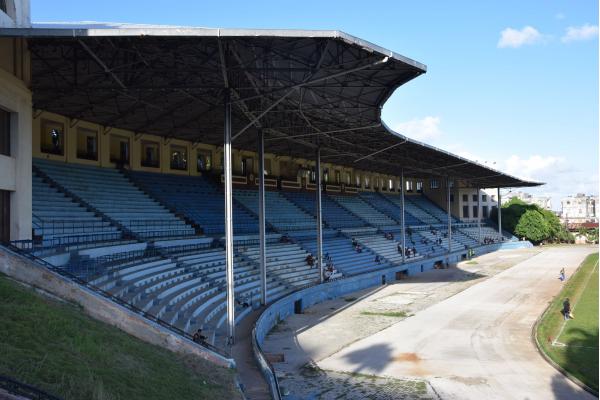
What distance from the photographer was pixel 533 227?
76.9 meters

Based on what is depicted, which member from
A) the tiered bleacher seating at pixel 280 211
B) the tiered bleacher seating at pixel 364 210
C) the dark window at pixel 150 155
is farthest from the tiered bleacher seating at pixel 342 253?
the dark window at pixel 150 155

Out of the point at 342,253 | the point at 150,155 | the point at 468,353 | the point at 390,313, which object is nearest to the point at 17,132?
the point at 468,353

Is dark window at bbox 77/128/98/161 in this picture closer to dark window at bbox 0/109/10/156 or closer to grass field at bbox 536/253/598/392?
dark window at bbox 0/109/10/156

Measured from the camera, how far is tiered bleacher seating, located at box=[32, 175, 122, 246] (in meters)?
20.1

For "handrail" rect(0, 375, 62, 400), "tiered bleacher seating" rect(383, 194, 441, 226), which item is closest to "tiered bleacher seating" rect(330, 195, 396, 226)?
"tiered bleacher seating" rect(383, 194, 441, 226)

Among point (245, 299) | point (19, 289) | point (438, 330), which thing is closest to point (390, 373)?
point (438, 330)

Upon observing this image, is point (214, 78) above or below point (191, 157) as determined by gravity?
above

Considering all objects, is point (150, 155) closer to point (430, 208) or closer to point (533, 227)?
point (430, 208)

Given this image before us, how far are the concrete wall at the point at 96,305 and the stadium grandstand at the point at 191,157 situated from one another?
633 millimetres

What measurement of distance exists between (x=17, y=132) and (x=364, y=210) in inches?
1665

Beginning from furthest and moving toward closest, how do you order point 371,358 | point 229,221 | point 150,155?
1. point 150,155
2. point 371,358
3. point 229,221

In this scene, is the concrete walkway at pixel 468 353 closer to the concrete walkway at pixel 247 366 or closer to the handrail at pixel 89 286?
the concrete walkway at pixel 247 366

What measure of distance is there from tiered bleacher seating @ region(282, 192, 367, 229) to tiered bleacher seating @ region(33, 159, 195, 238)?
57.4 feet

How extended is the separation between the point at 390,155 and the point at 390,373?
25.6 m
